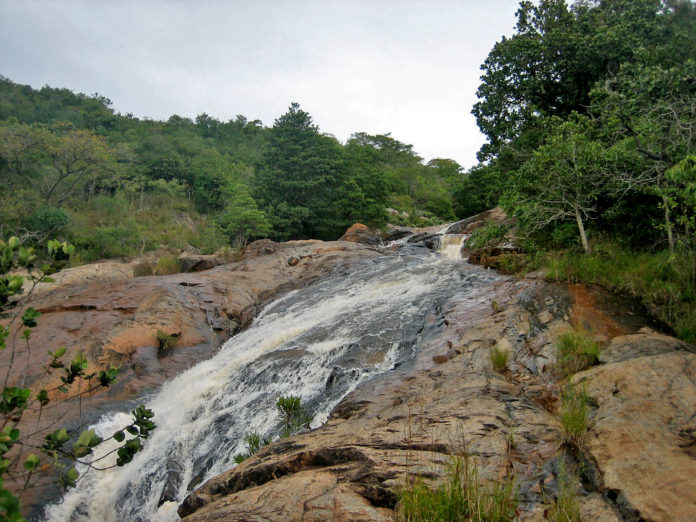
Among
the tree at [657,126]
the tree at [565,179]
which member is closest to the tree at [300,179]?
the tree at [565,179]

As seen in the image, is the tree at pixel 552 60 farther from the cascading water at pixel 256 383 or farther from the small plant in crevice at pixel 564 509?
the small plant in crevice at pixel 564 509

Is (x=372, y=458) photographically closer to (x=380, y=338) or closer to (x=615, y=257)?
(x=380, y=338)

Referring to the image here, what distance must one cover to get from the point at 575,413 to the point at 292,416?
3.60 meters

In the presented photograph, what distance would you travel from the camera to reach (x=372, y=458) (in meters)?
3.39

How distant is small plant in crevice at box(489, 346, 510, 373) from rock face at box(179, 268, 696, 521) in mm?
111

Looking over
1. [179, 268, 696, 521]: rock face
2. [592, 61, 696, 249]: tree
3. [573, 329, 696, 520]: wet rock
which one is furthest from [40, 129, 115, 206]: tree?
[573, 329, 696, 520]: wet rock

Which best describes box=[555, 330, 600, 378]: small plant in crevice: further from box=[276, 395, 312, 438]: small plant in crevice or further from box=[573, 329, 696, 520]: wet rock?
box=[276, 395, 312, 438]: small plant in crevice

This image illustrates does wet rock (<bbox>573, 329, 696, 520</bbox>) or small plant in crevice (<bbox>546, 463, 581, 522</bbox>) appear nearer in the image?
small plant in crevice (<bbox>546, 463, 581, 522</bbox>)

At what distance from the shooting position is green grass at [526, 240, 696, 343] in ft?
18.8

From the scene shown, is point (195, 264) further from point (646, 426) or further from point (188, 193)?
point (188, 193)

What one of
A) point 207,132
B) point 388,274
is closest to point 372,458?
point 388,274

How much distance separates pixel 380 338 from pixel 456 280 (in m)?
3.57

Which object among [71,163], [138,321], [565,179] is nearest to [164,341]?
[138,321]

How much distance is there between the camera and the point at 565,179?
27.7ft
